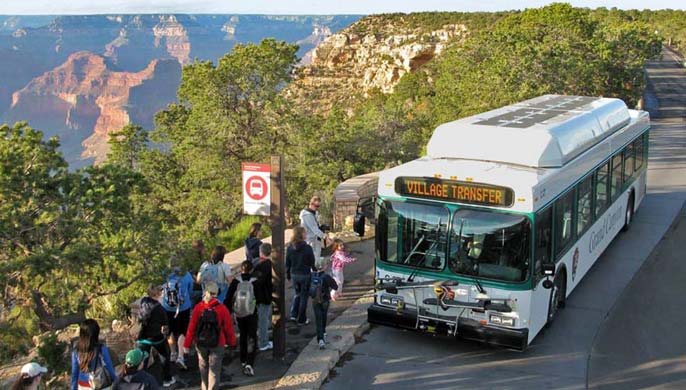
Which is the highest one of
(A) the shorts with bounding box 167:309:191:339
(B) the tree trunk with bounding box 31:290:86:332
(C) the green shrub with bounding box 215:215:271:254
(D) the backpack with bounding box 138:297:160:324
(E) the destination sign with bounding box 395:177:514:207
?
(E) the destination sign with bounding box 395:177:514:207

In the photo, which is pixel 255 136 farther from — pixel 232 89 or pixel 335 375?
pixel 335 375

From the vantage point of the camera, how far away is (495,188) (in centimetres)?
915

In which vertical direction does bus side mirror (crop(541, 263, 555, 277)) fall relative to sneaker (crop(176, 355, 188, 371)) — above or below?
above

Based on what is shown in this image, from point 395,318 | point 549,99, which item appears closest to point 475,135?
point 395,318

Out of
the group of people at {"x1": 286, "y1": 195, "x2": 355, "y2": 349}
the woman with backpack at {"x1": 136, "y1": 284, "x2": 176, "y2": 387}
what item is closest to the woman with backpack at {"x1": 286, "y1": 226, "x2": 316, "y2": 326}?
the group of people at {"x1": 286, "y1": 195, "x2": 355, "y2": 349}

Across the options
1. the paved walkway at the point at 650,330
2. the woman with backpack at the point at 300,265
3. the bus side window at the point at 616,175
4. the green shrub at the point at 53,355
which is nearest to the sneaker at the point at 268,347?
the woman with backpack at the point at 300,265

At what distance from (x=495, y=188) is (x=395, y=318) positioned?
231 cm

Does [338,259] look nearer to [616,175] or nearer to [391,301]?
[391,301]

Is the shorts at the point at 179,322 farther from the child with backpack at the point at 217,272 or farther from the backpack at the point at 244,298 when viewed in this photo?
the backpack at the point at 244,298

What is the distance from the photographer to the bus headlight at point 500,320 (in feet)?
30.5

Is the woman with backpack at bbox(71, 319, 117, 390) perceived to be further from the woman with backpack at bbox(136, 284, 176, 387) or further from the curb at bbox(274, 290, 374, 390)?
the curb at bbox(274, 290, 374, 390)

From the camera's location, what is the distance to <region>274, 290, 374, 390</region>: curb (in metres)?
8.69

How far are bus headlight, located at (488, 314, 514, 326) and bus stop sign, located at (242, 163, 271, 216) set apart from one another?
10.7 feet

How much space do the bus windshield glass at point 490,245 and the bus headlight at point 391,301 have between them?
37.3 inches
